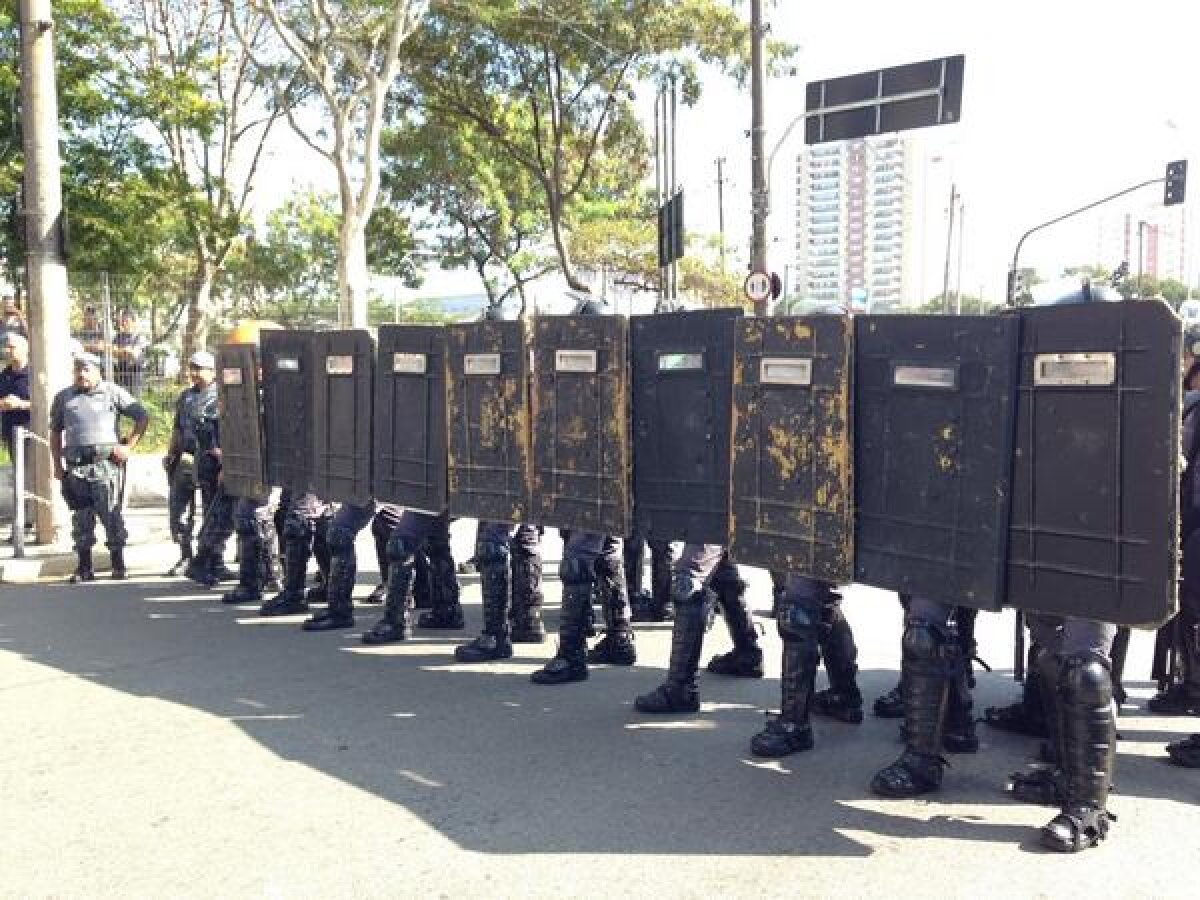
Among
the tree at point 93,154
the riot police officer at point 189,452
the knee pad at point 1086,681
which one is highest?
the tree at point 93,154

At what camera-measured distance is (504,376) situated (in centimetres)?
579

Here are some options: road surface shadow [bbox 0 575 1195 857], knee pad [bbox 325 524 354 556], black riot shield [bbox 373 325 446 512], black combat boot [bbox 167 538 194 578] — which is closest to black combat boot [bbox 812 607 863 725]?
road surface shadow [bbox 0 575 1195 857]

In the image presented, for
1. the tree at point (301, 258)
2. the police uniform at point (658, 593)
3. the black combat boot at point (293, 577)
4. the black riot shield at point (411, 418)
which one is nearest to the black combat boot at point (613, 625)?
the police uniform at point (658, 593)

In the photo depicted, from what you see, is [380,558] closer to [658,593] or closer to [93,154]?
[658,593]

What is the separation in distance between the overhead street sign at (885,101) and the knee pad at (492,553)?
9.86 m

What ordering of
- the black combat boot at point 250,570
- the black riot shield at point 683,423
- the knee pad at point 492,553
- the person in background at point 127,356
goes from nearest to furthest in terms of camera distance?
the black riot shield at point 683,423
the knee pad at point 492,553
the black combat boot at point 250,570
the person in background at point 127,356

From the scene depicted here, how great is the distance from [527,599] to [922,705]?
3.03m

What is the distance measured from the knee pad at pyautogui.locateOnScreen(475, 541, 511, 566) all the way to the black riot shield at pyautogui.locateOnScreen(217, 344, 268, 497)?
2171 millimetres

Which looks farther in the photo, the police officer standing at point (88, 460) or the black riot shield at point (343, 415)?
the police officer standing at point (88, 460)

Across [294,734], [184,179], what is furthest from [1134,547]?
[184,179]

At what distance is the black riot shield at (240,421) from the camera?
24.8 feet

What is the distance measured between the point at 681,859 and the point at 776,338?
207cm

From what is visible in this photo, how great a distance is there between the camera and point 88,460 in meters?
8.68

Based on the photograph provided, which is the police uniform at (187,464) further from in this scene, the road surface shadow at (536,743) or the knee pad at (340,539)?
the knee pad at (340,539)
